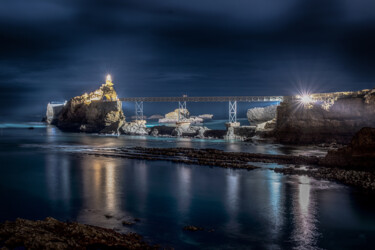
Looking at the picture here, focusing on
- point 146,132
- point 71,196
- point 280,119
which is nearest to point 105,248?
point 71,196

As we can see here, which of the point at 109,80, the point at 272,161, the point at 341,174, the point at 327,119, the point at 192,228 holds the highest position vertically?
the point at 109,80

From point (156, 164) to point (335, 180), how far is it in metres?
15.4

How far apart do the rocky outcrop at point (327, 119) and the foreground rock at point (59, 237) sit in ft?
121

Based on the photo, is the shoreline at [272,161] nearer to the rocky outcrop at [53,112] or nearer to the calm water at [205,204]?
the calm water at [205,204]

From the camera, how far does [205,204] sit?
17.4m

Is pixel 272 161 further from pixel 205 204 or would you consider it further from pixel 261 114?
pixel 261 114

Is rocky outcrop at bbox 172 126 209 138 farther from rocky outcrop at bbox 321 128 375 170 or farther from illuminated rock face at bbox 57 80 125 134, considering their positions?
rocky outcrop at bbox 321 128 375 170

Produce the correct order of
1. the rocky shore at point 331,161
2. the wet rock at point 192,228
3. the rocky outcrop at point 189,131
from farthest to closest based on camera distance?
the rocky outcrop at point 189,131, the rocky shore at point 331,161, the wet rock at point 192,228

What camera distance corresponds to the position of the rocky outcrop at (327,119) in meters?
40.8

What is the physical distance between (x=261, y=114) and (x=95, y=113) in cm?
4133

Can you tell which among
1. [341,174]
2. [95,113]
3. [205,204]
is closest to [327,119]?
[341,174]

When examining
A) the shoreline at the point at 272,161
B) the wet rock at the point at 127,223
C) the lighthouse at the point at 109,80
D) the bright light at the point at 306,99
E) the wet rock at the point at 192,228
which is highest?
the lighthouse at the point at 109,80

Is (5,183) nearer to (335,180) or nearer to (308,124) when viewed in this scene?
(335,180)

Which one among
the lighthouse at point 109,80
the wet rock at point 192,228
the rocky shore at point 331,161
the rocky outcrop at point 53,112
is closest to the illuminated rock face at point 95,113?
the lighthouse at point 109,80
